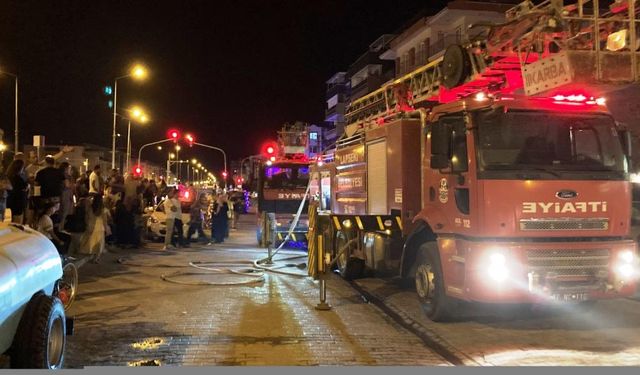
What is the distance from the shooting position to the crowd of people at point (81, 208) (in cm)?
982

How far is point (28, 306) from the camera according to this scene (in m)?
4.55

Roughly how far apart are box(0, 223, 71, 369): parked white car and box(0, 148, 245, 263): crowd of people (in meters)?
4.36

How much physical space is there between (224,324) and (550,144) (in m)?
4.49

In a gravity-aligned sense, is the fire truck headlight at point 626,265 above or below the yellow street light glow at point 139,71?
below

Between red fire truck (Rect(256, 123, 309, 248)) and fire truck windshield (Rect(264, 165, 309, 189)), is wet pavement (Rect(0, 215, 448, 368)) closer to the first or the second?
red fire truck (Rect(256, 123, 309, 248))

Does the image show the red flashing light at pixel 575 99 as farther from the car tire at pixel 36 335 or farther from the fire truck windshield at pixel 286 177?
the fire truck windshield at pixel 286 177

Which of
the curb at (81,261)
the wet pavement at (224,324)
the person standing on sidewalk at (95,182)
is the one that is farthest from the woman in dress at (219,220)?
the wet pavement at (224,324)

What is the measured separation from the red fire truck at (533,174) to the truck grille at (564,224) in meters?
0.01

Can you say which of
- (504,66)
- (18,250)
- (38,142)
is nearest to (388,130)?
(504,66)

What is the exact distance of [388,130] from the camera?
30.7ft

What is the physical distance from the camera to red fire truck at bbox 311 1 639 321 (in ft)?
21.5

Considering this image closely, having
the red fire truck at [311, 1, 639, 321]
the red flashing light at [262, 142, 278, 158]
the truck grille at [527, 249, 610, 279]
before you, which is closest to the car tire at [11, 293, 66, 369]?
the red fire truck at [311, 1, 639, 321]

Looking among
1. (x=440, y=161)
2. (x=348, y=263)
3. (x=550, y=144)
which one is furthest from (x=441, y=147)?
(x=348, y=263)

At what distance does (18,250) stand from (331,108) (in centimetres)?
6770
